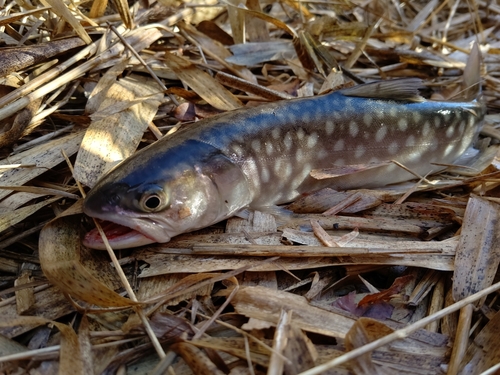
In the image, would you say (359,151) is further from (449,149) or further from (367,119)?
(449,149)

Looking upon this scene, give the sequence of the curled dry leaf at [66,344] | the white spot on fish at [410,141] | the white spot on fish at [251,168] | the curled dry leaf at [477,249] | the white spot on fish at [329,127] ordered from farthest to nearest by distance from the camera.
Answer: the white spot on fish at [410,141], the white spot on fish at [329,127], the white spot on fish at [251,168], the curled dry leaf at [477,249], the curled dry leaf at [66,344]

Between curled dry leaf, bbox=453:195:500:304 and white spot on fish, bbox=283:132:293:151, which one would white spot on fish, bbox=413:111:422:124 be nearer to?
curled dry leaf, bbox=453:195:500:304

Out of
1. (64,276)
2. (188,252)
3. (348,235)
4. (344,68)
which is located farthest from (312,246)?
(344,68)

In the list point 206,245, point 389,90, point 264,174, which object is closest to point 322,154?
point 264,174

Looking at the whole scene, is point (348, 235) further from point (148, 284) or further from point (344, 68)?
point (344, 68)

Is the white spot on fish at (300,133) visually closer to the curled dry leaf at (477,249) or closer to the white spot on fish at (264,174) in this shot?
the white spot on fish at (264,174)

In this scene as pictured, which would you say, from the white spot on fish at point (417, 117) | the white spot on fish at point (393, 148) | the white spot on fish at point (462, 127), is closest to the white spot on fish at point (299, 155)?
Answer: the white spot on fish at point (393, 148)

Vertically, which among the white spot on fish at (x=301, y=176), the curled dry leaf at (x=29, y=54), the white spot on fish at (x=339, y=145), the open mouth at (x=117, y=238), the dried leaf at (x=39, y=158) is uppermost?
the curled dry leaf at (x=29, y=54)
